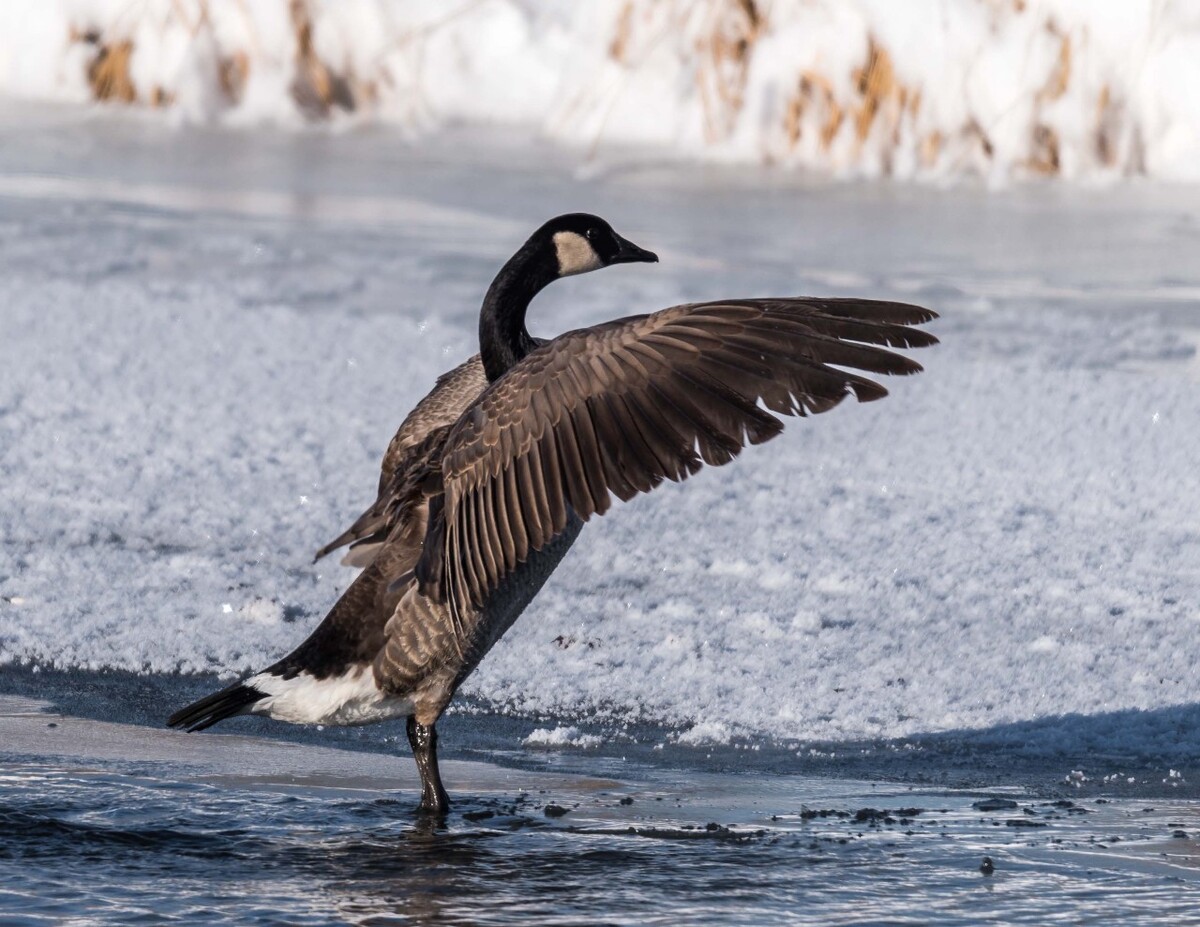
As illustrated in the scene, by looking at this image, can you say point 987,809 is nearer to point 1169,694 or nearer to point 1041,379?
point 1169,694

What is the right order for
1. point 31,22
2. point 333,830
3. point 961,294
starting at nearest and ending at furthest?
point 333,830
point 961,294
point 31,22

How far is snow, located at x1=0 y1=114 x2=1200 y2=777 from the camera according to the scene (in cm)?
475

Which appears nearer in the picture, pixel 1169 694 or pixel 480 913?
pixel 480 913

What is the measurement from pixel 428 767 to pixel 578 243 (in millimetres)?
1438

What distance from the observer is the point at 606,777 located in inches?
165

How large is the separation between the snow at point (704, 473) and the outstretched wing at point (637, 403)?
884mm

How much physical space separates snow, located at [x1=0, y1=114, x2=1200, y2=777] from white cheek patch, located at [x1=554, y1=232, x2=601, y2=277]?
1.00 m

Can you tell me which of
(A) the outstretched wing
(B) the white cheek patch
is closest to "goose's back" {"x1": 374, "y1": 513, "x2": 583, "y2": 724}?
(A) the outstretched wing

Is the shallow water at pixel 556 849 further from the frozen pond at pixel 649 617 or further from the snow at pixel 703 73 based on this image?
the snow at pixel 703 73

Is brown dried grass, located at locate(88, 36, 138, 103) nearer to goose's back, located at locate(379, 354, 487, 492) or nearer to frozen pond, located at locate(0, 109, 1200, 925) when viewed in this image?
frozen pond, located at locate(0, 109, 1200, 925)

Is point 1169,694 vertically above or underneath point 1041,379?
underneath

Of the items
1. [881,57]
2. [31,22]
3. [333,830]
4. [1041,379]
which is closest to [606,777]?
[333,830]

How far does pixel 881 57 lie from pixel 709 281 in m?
2.68

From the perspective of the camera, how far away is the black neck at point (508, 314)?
4.41 metres
